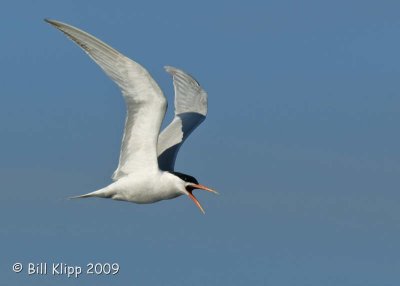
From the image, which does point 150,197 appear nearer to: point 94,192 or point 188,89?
point 94,192

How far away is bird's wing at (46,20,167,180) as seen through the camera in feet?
61.2

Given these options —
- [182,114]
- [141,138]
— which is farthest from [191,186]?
[182,114]

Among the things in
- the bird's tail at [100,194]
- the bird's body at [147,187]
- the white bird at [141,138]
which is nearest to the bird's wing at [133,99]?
the white bird at [141,138]

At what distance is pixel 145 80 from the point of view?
1903cm

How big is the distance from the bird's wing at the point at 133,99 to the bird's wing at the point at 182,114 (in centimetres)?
176

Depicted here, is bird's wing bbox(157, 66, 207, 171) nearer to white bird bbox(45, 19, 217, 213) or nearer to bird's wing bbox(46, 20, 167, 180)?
white bird bbox(45, 19, 217, 213)

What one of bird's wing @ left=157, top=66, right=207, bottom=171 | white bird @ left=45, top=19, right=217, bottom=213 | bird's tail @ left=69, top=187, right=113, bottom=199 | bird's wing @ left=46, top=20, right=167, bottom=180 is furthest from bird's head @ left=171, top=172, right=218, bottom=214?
bird's wing @ left=157, top=66, right=207, bottom=171

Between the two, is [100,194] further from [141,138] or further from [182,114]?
[182,114]

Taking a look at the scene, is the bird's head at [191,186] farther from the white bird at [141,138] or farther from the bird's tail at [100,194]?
the bird's tail at [100,194]

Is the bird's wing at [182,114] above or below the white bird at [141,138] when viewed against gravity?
above

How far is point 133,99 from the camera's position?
19312 millimetres

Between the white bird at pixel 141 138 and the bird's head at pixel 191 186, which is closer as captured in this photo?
the white bird at pixel 141 138

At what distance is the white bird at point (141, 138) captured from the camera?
18.9 metres

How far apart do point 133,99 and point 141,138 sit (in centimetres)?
95
